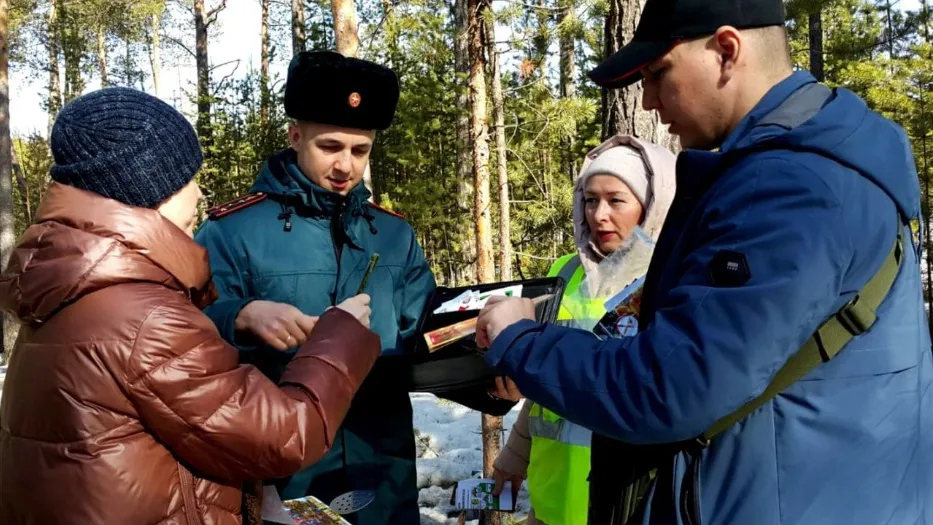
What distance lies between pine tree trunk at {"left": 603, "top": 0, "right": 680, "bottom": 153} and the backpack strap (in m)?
2.83

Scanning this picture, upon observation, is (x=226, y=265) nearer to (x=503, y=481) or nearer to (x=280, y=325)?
(x=280, y=325)

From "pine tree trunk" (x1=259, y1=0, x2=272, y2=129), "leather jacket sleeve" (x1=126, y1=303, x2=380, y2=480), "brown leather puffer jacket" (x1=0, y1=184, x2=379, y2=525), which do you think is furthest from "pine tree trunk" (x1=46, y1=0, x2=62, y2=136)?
"leather jacket sleeve" (x1=126, y1=303, x2=380, y2=480)

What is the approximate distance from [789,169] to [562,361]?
0.54 meters

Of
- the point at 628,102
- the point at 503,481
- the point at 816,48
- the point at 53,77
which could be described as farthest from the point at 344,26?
→ the point at 53,77

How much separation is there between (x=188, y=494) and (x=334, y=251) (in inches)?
43.2

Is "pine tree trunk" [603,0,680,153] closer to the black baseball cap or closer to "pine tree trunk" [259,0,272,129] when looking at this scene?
the black baseball cap

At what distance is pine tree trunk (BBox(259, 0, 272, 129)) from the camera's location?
54.8 ft

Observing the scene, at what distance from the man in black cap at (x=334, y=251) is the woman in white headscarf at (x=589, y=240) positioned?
49cm

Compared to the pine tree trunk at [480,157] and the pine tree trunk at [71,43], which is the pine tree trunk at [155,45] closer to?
the pine tree trunk at [71,43]

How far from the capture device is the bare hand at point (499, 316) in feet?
5.19

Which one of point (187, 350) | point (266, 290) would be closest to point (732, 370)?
point (187, 350)

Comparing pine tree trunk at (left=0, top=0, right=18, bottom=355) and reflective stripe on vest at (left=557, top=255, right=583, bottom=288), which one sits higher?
pine tree trunk at (left=0, top=0, right=18, bottom=355)

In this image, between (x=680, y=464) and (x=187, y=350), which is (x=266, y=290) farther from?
(x=680, y=464)

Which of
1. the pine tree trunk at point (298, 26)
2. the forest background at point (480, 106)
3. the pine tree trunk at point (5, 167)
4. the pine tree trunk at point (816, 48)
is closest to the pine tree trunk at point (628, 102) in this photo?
the forest background at point (480, 106)
